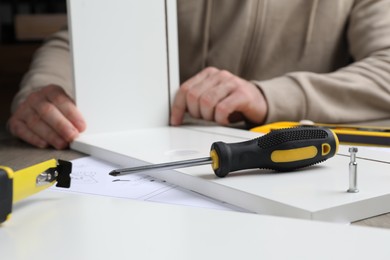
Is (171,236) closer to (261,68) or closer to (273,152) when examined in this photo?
(273,152)

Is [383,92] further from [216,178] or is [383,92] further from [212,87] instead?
[216,178]

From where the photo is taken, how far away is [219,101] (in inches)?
32.3

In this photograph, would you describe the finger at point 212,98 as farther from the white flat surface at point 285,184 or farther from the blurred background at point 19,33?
the blurred background at point 19,33

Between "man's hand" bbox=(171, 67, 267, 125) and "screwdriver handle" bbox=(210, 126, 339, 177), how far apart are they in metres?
0.32

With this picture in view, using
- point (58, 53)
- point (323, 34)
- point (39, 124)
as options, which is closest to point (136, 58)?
point (39, 124)

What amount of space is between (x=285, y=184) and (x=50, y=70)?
25.0 inches

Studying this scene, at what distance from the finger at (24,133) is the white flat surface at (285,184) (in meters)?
0.15

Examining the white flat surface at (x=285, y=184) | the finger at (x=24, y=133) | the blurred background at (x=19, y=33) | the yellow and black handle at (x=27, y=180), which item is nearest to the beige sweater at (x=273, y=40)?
the finger at (x=24, y=133)

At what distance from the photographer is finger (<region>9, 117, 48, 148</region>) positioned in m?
0.77

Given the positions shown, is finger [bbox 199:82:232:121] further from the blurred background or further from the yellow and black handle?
the blurred background

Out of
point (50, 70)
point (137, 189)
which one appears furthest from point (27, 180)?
point (50, 70)

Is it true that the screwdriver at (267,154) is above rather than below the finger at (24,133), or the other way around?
above

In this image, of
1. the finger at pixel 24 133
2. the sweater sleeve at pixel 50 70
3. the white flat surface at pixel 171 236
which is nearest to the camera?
the white flat surface at pixel 171 236

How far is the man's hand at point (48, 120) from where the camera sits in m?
0.75
